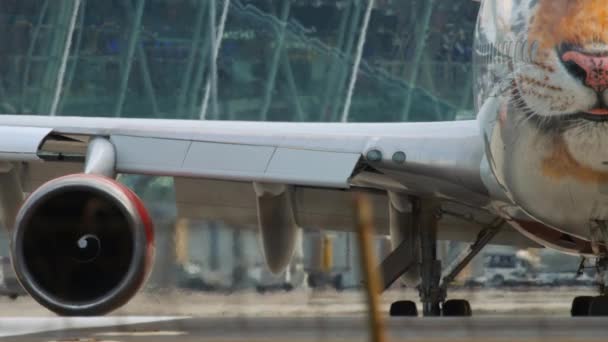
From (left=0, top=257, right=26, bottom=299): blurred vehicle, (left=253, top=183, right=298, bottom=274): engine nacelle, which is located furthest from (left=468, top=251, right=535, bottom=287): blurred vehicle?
(left=0, top=257, right=26, bottom=299): blurred vehicle

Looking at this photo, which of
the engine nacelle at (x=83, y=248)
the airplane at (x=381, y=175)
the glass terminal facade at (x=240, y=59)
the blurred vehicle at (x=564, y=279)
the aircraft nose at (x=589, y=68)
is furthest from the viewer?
the glass terminal facade at (x=240, y=59)

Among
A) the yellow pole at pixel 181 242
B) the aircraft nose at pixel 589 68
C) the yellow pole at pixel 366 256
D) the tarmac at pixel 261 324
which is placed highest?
the aircraft nose at pixel 589 68

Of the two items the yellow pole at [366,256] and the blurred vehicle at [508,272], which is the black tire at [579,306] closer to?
the blurred vehicle at [508,272]

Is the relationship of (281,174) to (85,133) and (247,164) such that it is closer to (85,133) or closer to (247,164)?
(247,164)

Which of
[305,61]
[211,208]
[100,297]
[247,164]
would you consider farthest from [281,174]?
[305,61]

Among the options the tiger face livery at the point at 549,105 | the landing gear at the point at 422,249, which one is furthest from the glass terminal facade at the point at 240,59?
the tiger face livery at the point at 549,105

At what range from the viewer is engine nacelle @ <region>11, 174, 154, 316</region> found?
10453 mm

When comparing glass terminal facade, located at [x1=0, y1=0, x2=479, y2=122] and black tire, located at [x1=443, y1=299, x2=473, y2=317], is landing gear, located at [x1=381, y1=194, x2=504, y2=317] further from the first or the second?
glass terminal facade, located at [x1=0, y1=0, x2=479, y2=122]

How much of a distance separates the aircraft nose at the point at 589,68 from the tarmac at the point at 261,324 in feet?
4.91

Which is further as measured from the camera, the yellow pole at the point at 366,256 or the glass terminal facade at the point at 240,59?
the glass terminal facade at the point at 240,59

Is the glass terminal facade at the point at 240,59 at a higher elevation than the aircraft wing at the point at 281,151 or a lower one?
higher

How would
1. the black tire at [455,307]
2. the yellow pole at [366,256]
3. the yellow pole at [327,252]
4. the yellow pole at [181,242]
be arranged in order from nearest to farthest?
the yellow pole at [366,256], the yellow pole at [327,252], the yellow pole at [181,242], the black tire at [455,307]

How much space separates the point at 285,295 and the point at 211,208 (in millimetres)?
3411

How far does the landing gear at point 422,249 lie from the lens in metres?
13.1
